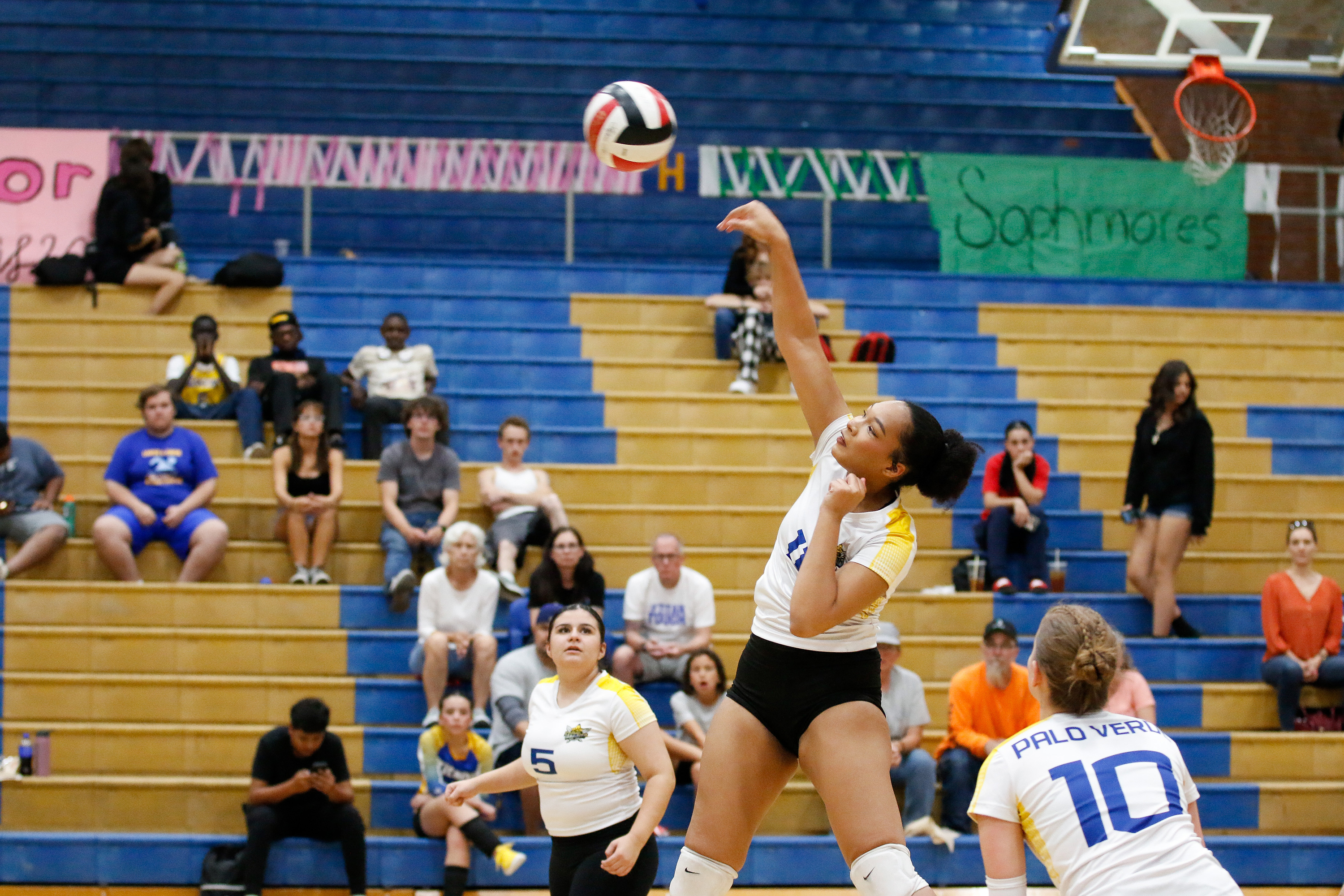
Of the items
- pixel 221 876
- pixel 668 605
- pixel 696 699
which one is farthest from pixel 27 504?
pixel 696 699

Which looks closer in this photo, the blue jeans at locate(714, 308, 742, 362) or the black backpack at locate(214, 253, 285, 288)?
the blue jeans at locate(714, 308, 742, 362)

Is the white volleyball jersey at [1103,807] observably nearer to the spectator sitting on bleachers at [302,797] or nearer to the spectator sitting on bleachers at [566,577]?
the spectator sitting on bleachers at [302,797]

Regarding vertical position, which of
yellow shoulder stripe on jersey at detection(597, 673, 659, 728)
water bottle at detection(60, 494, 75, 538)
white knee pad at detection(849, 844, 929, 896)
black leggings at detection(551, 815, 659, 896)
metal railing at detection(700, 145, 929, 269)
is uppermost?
metal railing at detection(700, 145, 929, 269)

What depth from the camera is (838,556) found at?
10.9 feet

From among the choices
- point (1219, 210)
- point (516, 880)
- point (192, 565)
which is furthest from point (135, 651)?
point (1219, 210)

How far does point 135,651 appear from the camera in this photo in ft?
24.6

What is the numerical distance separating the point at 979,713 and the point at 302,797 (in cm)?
338

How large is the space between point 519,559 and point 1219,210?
24.3 ft

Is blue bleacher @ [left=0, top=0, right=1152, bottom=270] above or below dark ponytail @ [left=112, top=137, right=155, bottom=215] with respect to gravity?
above

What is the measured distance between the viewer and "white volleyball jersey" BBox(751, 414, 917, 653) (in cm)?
326

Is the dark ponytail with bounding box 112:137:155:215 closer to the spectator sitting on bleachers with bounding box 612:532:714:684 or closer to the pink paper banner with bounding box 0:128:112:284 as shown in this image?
the pink paper banner with bounding box 0:128:112:284

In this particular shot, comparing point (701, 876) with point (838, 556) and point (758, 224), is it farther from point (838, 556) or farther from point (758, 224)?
point (758, 224)

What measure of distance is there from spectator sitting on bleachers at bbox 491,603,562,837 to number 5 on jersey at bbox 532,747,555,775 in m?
2.61

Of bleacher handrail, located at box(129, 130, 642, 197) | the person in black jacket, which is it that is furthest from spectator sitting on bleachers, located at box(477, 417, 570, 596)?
bleacher handrail, located at box(129, 130, 642, 197)
